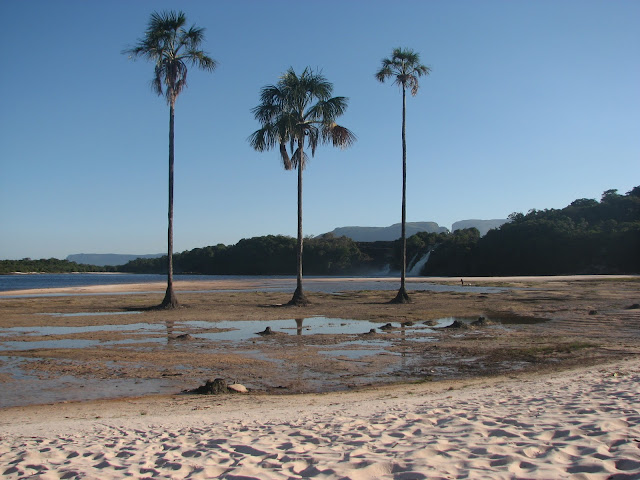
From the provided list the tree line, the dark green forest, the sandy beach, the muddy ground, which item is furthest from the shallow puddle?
the dark green forest

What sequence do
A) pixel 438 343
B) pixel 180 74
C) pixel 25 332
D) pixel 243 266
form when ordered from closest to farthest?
pixel 438 343 < pixel 25 332 < pixel 180 74 < pixel 243 266

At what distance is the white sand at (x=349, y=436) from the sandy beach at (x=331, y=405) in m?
0.03

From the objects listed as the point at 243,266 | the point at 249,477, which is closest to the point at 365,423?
the point at 249,477

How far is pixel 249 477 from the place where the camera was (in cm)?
486

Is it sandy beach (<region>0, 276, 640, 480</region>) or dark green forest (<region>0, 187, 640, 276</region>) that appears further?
dark green forest (<region>0, 187, 640, 276</region>)

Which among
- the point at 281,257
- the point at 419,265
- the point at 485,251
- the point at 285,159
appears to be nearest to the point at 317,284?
the point at 285,159

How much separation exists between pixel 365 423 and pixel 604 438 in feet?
8.99

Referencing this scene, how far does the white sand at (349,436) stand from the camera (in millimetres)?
4965

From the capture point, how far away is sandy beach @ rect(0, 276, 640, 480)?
5160 millimetres

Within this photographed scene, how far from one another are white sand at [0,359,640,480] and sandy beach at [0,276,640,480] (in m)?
0.03

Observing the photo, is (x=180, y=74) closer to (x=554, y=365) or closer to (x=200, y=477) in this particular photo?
(x=554, y=365)

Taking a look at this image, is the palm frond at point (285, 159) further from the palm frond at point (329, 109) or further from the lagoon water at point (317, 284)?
the lagoon water at point (317, 284)

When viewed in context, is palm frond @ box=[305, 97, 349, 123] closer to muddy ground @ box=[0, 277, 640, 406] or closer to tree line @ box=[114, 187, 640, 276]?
muddy ground @ box=[0, 277, 640, 406]

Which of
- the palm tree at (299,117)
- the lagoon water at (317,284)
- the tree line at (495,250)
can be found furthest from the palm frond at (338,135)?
the tree line at (495,250)
